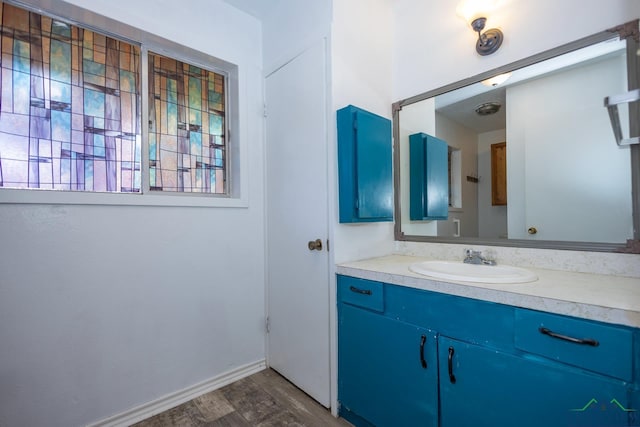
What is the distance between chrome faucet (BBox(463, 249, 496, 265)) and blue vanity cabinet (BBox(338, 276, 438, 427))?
1.82 feet

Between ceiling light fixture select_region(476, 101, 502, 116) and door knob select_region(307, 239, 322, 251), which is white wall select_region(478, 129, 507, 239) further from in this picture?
door knob select_region(307, 239, 322, 251)

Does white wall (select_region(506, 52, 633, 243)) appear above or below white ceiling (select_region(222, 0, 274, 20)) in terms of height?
below

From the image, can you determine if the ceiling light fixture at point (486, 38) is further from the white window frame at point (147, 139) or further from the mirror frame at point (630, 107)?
the white window frame at point (147, 139)

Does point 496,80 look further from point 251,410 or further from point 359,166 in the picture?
point 251,410

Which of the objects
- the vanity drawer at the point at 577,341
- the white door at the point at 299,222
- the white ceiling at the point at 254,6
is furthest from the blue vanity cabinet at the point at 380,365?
the white ceiling at the point at 254,6

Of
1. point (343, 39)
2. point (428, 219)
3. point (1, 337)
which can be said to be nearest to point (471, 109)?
point (428, 219)

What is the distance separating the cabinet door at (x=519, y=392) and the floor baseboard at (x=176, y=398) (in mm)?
1380

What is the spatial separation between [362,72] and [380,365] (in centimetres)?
169

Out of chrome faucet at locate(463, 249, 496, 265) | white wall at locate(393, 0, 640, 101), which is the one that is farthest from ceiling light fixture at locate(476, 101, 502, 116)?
chrome faucet at locate(463, 249, 496, 265)

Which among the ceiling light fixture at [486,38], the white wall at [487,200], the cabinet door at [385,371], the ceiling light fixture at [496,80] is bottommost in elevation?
the cabinet door at [385,371]

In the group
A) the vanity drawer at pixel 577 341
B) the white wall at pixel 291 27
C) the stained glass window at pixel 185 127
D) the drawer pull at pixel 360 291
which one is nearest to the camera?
the vanity drawer at pixel 577 341

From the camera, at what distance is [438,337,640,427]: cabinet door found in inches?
32.2

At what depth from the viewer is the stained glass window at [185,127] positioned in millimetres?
1797

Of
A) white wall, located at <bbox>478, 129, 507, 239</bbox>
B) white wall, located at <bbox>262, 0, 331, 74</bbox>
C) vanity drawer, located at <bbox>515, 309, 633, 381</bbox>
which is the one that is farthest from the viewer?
white wall, located at <bbox>262, 0, 331, 74</bbox>
